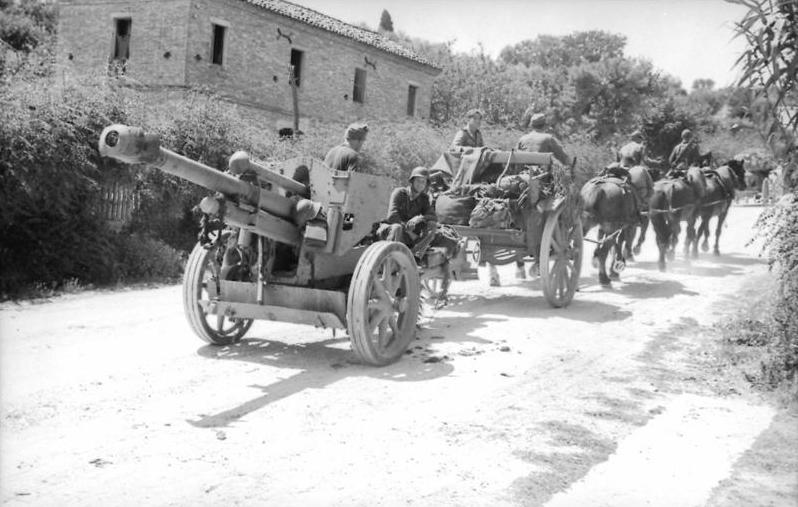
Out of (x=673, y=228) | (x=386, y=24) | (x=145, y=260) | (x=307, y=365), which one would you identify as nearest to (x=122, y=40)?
(x=145, y=260)

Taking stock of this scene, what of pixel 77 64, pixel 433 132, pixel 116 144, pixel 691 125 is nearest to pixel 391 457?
pixel 116 144

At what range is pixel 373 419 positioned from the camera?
17.2 ft

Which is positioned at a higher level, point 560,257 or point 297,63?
point 297,63

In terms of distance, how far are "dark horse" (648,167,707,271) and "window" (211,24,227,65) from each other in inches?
633

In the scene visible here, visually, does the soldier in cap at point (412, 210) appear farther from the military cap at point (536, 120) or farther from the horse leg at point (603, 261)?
the horse leg at point (603, 261)

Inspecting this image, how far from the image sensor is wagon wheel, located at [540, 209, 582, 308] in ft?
31.5

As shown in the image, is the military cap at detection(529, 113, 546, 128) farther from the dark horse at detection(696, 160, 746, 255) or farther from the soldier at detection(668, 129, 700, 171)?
the dark horse at detection(696, 160, 746, 255)

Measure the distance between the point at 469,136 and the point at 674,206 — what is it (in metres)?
6.71

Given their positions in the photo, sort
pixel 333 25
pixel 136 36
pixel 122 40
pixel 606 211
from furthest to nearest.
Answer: pixel 333 25, pixel 122 40, pixel 136 36, pixel 606 211

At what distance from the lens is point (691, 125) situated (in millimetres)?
37875

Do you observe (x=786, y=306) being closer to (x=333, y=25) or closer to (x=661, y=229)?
(x=661, y=229)

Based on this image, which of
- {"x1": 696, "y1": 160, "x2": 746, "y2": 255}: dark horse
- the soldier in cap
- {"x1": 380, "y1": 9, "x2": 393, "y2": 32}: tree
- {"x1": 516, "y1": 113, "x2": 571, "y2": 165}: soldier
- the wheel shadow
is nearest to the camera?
the wheel shadow

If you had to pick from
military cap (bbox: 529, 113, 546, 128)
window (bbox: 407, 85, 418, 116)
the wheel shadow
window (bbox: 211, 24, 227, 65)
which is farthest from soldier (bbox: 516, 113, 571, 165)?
window (bbox: 407, 85, 418, 116)

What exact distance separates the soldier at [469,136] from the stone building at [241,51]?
1562 centimetres
